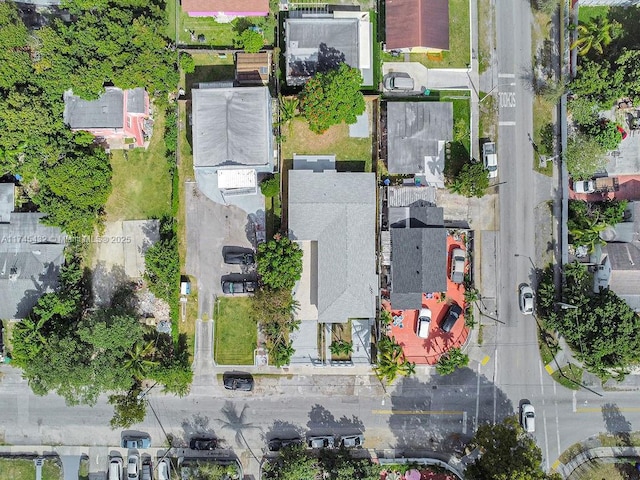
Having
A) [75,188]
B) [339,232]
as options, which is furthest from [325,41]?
[75,188]

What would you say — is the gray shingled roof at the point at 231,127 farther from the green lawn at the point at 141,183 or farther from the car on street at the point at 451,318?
the car on street at the point at 451,318

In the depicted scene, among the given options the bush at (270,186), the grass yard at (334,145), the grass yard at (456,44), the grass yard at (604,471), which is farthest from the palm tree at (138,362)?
the grass yard at (604,471)

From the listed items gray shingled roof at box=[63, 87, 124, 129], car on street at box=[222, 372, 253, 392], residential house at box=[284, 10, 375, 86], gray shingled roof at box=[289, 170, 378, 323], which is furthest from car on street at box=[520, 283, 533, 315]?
gray shingled roof at box=[63, 87, 124, 129]

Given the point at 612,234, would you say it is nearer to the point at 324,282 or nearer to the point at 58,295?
the point at 324,282

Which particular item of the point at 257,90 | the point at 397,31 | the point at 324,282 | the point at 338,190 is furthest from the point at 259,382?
the point at 397,31

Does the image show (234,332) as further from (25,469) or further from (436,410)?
(25,469)

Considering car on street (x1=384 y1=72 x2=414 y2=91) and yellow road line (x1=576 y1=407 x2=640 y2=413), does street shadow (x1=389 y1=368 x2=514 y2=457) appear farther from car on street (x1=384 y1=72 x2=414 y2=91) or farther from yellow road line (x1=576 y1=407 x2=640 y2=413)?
car on street (x1=384 y1=72 x2=414 y2=91)

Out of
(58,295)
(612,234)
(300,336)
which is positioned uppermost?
(612,234)
